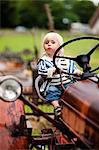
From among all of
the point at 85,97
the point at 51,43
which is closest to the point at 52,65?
the point at 51,43

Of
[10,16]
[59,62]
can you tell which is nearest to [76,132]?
[59,62]

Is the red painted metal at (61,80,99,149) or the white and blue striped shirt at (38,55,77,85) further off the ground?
the white and blue striped shirt at (38,55,77,85)

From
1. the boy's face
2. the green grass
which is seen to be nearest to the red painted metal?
the boy's face

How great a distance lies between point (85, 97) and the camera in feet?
11.9

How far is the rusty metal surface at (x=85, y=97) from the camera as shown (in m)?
3.40

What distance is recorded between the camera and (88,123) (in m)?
3.43

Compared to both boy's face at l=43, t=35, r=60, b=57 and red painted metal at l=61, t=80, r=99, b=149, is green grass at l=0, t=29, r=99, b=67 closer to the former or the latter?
boy's face at l=43, t=35, r=60, b=57

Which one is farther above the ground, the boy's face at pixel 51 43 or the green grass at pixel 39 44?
the boy's face at pixel 51 43

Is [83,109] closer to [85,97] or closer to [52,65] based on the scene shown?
[85,97]

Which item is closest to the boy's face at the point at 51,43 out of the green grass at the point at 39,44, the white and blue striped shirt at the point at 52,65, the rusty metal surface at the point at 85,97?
the white and blue striped shirt at the point at 52,65

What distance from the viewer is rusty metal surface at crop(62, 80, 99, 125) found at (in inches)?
134

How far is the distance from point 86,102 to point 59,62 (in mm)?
1463

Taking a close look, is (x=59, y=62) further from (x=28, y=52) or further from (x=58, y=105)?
(x=28, y=52)

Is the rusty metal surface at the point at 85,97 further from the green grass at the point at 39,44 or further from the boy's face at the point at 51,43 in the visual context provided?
the green grass at the point at 39,44
